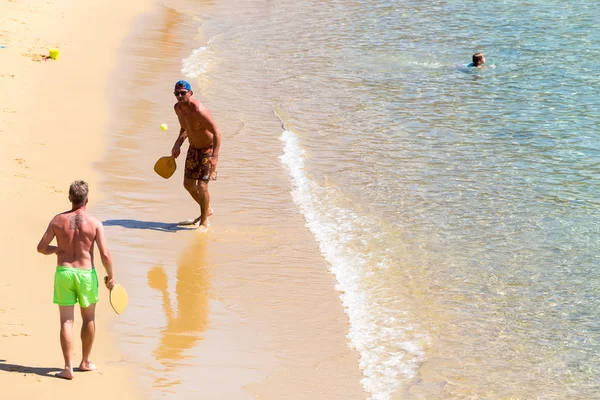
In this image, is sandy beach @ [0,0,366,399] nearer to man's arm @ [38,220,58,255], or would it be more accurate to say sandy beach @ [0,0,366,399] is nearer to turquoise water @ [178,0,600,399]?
turquoise water @ [178,0,600,399]

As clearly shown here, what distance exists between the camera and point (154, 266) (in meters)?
8.02

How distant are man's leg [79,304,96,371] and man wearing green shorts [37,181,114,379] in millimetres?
71

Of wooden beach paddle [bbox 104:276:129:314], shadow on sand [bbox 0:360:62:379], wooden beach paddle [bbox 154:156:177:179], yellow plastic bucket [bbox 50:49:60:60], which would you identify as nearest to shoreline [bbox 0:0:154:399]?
shadow on sand [bbox 0:360:62:379]

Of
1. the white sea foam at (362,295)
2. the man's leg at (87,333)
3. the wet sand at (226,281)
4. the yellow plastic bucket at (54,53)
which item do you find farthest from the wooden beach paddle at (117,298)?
the yellow plastic bucket at (54,53)

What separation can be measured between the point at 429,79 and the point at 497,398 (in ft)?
33.2

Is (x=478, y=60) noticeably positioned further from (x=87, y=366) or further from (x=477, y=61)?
(x=87, y=366)

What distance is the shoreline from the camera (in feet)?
19.6

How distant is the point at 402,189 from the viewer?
10516mm

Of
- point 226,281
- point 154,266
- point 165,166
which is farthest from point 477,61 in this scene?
point 154,266

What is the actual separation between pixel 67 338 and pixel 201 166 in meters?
3.62

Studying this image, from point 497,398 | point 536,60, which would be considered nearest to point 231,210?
point 497,398

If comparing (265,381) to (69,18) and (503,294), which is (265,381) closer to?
(503,294)

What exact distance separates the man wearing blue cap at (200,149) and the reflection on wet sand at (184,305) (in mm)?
523

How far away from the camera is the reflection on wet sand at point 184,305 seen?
6496 mm
